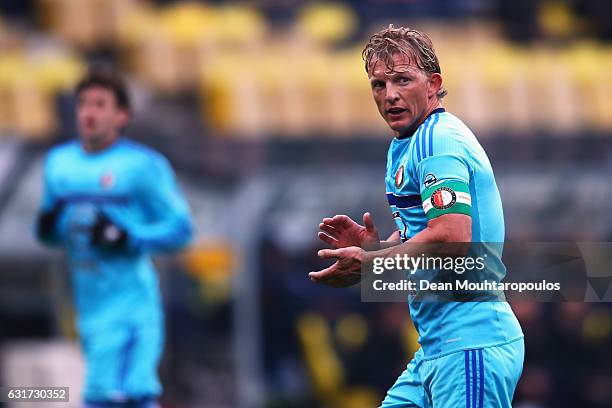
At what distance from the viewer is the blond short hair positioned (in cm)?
443

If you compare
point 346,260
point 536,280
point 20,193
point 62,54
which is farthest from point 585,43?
point 346,260

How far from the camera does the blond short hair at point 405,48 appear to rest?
14.5 ft

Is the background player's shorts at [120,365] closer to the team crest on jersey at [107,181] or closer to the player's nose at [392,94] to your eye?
the team crest on jersey at [107,181]

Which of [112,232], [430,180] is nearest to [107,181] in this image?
[112,232]

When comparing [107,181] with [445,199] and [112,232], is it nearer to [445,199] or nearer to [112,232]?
[112,232]

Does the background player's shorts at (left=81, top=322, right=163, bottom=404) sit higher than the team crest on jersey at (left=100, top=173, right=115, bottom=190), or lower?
lower

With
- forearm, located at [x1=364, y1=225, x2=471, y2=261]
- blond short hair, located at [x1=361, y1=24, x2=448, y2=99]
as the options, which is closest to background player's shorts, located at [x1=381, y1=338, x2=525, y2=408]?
Result: forearm, located at [x1=364, y1=225, x2=471, y2=261]

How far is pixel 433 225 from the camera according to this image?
4172mm

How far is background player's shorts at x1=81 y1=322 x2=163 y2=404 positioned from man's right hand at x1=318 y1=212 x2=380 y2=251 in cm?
275

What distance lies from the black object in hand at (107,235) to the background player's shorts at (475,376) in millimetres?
2948

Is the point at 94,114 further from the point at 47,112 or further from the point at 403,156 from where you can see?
the point at 47,112

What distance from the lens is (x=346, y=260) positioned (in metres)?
4.23

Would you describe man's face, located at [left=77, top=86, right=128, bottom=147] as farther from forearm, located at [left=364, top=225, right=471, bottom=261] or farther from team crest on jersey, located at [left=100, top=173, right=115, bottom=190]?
forearm, located at [left=364, top=225, right=471, bottom=261]

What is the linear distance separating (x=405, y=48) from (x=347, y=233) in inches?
27.4
